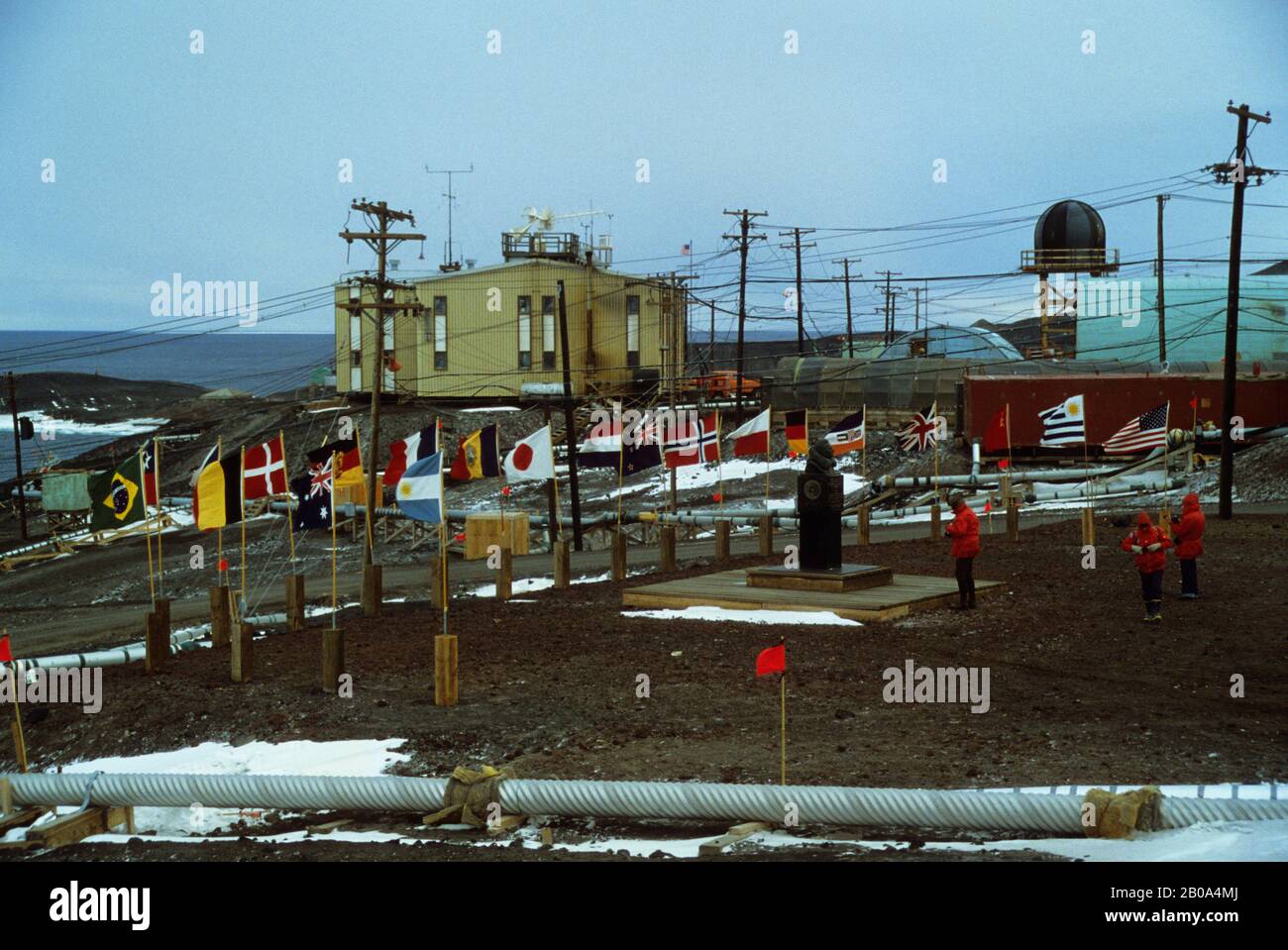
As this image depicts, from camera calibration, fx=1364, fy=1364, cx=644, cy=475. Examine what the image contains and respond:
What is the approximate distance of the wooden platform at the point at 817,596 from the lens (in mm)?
20141

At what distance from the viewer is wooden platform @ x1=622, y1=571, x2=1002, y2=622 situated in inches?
793

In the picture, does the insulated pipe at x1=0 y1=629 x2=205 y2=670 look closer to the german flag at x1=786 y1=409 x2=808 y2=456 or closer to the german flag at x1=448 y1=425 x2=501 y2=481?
the german flag at x1=448 y1=425 x2=501 y2=481

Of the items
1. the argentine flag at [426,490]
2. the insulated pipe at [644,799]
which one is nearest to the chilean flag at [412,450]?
the argentine flag at [426,490]

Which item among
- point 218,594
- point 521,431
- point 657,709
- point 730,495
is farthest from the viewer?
point 521,431

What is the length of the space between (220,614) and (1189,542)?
576 inches

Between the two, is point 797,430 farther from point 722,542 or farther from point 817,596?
point 817,596

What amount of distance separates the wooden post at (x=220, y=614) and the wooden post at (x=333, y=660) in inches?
211

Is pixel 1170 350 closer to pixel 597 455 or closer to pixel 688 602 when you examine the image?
pixel 597 455

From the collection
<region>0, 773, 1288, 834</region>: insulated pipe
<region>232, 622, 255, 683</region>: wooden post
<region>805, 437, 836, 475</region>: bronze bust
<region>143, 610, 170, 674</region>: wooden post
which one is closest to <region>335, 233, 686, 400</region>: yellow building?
<region>805, 437, 836, 475</region>: bronze bust

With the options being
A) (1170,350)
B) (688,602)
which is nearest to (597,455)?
(688,602)

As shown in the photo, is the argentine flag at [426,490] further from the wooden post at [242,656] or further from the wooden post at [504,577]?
the wooden post at [504,577]

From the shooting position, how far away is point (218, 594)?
70.6 feet

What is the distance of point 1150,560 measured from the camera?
1858 cm
